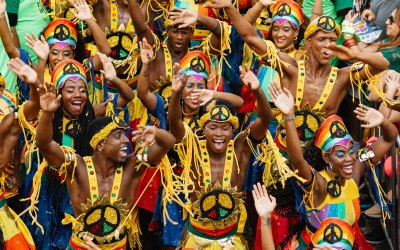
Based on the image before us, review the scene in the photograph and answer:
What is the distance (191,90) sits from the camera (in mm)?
11195

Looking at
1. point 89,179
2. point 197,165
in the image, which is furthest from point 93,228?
point 197,165

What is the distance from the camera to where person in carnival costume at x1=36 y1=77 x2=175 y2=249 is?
10.2 m

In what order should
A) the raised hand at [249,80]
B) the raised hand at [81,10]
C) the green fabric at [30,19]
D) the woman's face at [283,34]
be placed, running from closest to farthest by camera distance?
1. the raised hand at [249,80]
2. the raised hand at [81,10]
3. the woman's face at [283,34]
4. the green fabric at [30,19]

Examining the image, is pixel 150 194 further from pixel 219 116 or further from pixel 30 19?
pixel 30 19

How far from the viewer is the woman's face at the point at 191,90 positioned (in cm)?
1119

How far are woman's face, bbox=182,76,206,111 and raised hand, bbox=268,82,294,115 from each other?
1.13 m

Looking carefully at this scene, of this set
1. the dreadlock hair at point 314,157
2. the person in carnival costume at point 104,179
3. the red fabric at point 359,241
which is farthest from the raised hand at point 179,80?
the red fabric at point 359,241

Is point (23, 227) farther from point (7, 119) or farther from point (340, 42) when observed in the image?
point (340, 42)

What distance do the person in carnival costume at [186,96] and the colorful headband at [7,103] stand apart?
3.60 ft

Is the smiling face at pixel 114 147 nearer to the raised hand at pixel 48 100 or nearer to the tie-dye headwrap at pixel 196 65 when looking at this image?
the raised hand at pixel 48 100

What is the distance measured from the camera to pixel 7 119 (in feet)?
34.2

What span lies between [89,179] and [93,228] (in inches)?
15.6

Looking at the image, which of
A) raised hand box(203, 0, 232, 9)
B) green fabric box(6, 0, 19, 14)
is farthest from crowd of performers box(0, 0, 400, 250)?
green fabric box(6, 0, 19, 14)

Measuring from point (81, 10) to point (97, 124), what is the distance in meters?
1.65
